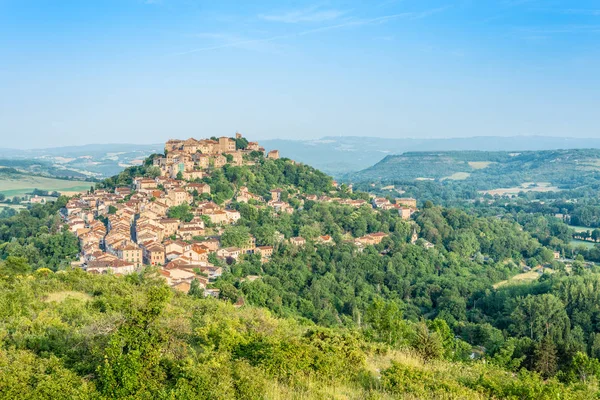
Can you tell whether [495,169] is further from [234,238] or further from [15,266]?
[15,266]

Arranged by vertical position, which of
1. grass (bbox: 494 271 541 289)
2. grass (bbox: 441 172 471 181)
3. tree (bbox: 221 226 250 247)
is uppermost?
tree (bbox: 221 226 250 247)

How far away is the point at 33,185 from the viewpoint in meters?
92.6

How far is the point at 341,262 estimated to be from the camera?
41.2 metres

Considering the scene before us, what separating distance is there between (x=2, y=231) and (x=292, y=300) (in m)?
27.5

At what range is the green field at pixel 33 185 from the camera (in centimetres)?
8500

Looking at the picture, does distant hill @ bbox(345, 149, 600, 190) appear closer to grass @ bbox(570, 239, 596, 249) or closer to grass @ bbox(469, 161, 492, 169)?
grass @ bbox(469, 161, 492, 169)

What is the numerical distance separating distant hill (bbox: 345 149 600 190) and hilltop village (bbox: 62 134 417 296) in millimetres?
83732

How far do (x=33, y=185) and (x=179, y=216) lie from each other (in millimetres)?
63656

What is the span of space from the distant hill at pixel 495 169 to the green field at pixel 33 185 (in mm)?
75883

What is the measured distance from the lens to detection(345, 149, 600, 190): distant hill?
435 ft

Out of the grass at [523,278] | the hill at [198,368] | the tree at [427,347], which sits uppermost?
the hill at [198,368]

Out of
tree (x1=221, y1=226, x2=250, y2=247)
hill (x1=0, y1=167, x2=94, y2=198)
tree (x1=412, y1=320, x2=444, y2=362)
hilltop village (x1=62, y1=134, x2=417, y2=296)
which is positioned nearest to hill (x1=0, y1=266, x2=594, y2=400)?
tree (x1=412, y1=320, x2=444, y2=362)

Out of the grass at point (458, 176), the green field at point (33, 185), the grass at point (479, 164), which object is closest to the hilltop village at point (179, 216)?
the green field at point (33, 185)

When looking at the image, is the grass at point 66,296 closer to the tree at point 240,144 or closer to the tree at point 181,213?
the tree at point 181,213
